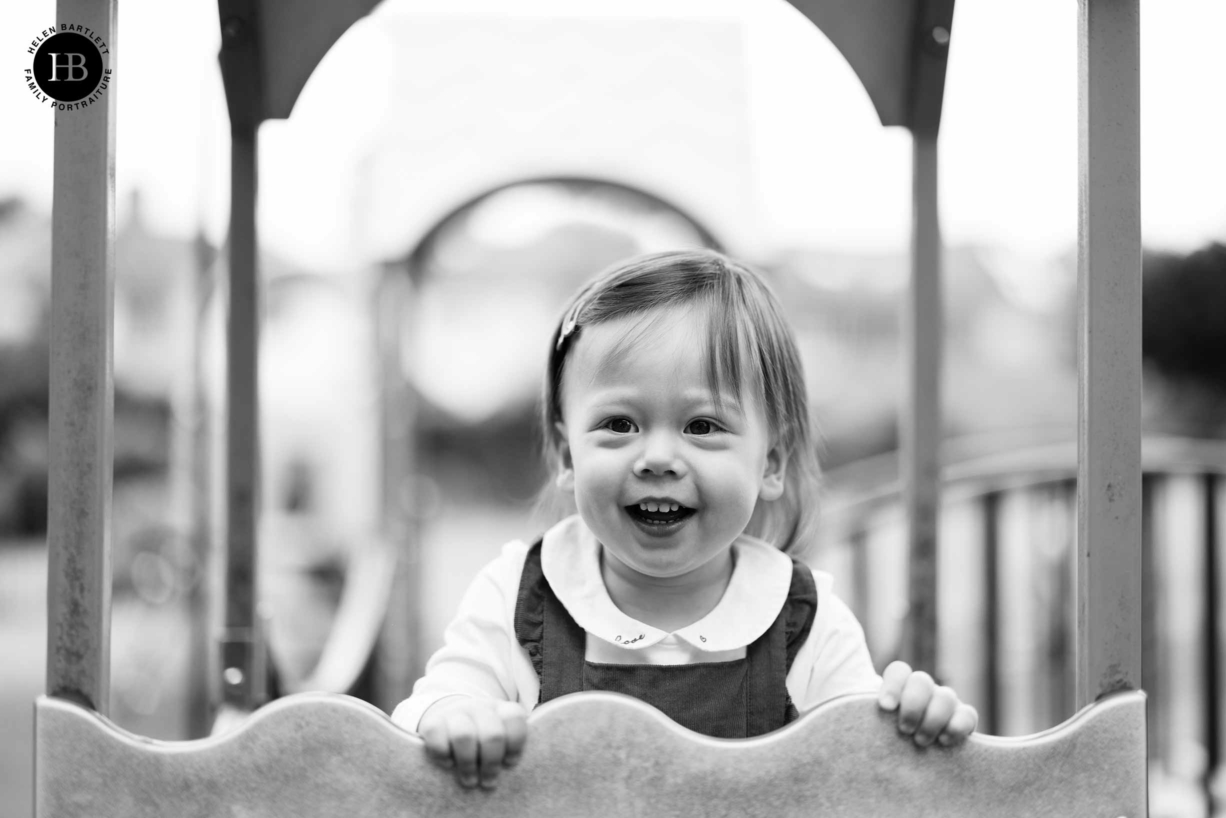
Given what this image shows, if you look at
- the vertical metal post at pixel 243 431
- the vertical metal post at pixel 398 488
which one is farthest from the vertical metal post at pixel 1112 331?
the vertical metal post at pixel 398 488

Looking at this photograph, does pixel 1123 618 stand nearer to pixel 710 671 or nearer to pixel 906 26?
pixel 710 671

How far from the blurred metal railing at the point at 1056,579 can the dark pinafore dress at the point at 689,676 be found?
3.35 ft

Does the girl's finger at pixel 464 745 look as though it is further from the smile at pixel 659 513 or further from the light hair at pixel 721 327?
the light hair at pixel 721 327

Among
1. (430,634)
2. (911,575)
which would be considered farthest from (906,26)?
(430,634)

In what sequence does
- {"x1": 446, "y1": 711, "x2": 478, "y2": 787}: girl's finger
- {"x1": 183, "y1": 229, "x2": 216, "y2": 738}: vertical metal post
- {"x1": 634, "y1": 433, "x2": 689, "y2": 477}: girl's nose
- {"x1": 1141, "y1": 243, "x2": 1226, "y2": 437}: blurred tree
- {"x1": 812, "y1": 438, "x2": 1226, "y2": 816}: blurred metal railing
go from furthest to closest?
{"x1": 1141, "y1": 243, "x2": 1226, "y2": 437}: blurred tree → {"x1": 183, "y1": 229, "x2": 216, "y2": 738}: vertical metal post → {"x1": 812, "y1": 438, "x2": 1226, "y2": 816}: blurred metal railing → {"x1": 634, "y1": 433, "x2": 689, "y2": 477}: girl's nose → {"x1": 446, "y1": 711, "x2": 478, "y2": 787}: girl's finger

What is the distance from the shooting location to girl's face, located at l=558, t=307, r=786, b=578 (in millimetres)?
1067

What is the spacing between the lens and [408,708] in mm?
1050

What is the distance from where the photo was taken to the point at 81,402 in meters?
0.83

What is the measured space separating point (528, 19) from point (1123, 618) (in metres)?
3.18

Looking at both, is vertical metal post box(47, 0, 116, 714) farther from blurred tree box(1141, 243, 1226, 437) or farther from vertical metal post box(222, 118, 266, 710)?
blurred tree box(1141, 243, 1226, 437)

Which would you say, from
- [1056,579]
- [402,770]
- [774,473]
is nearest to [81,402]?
[402,770]

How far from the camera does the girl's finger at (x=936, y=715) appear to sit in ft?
2.62

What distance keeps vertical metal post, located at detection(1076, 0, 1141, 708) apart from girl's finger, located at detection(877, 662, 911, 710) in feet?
0.53

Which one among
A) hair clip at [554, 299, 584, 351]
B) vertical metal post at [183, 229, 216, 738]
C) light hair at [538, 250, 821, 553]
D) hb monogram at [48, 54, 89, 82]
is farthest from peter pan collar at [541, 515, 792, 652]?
vertical metal post at [183, 229, 216, 738]
